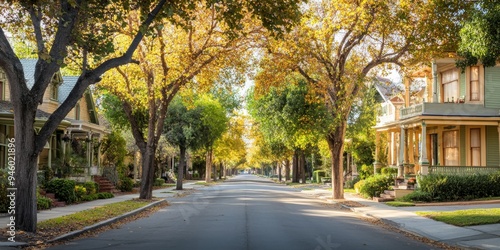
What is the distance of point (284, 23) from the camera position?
14711 millimetres

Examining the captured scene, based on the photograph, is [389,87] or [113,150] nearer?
[389,87]

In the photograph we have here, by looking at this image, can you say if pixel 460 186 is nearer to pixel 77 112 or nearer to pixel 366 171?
pixel 366 171

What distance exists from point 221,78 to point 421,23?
9.76 m

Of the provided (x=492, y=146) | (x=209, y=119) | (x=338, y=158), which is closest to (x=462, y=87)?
(x=492, y=146)

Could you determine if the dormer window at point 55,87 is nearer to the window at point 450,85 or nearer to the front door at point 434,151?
the window at point 450,85

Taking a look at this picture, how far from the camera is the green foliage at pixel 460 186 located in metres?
26.3

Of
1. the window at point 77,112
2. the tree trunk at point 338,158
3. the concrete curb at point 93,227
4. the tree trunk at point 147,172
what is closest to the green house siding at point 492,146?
the tree trunk at point 338,158

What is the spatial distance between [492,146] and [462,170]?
3682 millimetres

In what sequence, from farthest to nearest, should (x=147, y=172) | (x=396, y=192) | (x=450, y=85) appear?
(x=450, y=85) < (x=396, y=192) < (x=147, y=172)

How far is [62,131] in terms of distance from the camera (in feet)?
112

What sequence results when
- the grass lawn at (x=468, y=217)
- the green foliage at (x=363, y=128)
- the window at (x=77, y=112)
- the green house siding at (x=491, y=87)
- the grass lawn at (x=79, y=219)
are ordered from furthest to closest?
the green foliage at (x=363, y=128)
the window at (x=77, y=112)
the green house siding at (x=491, y=87)
the grass lawn at (x=468, y=217)
the grass lawn at (x=79, y=219)

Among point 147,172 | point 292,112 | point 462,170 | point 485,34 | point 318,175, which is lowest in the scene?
point 318,175

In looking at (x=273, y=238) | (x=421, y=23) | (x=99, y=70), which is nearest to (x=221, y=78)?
(x=421, y=23)

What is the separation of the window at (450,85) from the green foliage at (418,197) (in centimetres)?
762
